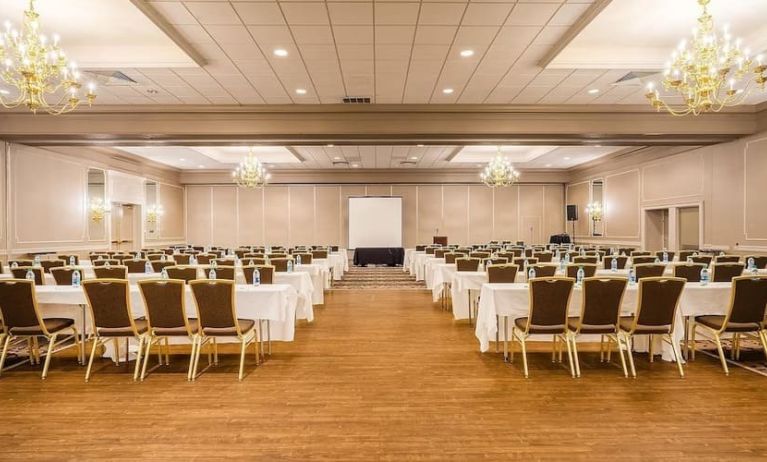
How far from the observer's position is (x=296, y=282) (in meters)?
6.65

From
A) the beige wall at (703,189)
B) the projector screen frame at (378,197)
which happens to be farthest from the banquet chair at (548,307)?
the projector screen frame at (378,197)

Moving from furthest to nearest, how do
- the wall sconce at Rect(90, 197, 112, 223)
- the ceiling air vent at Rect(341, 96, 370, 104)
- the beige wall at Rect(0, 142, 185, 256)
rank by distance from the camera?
the wall sconce at Rect(90, 197, 112, 223), the beige wall at Rect(0, 142, 185, 256), the ceiling air vent at Rect(341, 96, 370, 104)

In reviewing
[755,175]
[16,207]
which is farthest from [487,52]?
[16,207]

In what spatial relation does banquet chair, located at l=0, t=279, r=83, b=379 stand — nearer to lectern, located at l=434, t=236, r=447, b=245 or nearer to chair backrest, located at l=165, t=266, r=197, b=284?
chair backrest, located at l=165, t=266, r=197, b=284

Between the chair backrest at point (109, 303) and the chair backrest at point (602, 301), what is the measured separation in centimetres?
414

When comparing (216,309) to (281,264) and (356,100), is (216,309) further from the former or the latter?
(356,100)

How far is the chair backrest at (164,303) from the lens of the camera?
425 cm

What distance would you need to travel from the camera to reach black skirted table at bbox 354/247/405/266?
1761cm

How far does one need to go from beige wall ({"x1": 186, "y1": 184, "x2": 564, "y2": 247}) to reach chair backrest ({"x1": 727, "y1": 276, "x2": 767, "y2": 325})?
48.7 ft

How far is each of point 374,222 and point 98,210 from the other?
9398 mm

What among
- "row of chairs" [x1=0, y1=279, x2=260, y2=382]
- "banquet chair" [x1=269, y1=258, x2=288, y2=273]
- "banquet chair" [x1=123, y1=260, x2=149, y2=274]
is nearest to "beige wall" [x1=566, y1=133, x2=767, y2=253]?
"banquet chair" [x1=269, y1=258, x2=288, y2=273]

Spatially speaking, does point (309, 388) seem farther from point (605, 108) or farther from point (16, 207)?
point (16, 207)

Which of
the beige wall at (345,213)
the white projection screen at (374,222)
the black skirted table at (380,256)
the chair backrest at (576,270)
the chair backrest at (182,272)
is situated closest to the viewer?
the chair backrest at (182,272)

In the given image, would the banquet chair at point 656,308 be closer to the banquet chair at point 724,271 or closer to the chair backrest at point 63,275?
the banquet chair at point 724,271
